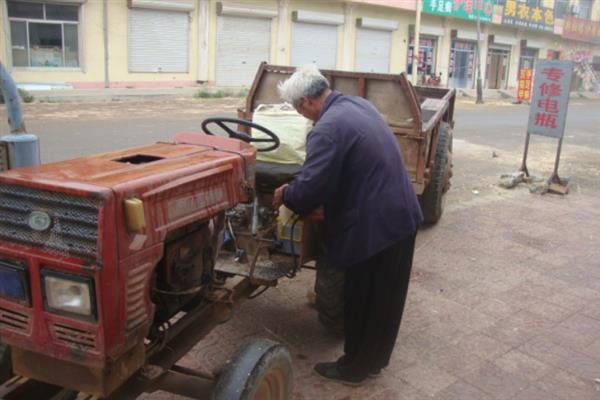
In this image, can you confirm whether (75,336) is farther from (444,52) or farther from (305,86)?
(444,52)

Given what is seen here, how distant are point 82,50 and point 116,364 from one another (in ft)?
68.0

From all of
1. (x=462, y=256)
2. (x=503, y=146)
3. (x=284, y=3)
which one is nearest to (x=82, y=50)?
(x=284, y=3)

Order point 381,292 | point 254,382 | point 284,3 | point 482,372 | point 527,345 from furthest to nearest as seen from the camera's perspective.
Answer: point 284,3 < point 527,345 < point 482,372 < point 381,292 < point 254,382

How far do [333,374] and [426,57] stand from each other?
3261 centimetres

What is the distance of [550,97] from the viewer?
9.05 meters

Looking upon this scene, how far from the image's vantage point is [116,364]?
2.35 meters

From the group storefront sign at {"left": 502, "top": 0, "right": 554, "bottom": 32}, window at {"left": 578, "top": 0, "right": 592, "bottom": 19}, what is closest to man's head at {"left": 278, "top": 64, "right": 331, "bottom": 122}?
storefront sign at {"left": 502, "top": 0, "right": 554, "bottom": 32}

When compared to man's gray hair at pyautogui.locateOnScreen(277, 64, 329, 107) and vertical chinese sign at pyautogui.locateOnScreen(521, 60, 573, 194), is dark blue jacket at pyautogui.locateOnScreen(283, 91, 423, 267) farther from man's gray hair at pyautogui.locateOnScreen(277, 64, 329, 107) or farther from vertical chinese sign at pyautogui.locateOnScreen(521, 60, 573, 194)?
vertical chinese sign at pyautogui.locateOnScreen(521, 60, 573, 194)

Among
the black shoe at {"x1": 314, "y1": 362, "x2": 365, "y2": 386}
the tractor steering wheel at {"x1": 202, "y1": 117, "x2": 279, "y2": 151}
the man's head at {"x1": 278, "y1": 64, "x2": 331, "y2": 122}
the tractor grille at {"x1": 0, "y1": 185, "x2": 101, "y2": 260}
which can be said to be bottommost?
the black shoe at {"x1": 314, "y1": 362, "x2": 365, "y2": 386}

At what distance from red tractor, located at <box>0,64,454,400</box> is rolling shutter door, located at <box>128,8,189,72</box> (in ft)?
65.9

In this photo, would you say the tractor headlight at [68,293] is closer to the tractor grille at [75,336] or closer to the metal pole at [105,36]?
the tractor grille at [75,336]

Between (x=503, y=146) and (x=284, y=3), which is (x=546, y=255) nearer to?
(x=503, y=146)

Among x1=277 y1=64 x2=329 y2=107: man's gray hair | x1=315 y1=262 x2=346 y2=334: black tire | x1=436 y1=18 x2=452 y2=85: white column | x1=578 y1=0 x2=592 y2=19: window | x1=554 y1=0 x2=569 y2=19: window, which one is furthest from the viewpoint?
x1=578 y1=0 x2=592 y2=19: window

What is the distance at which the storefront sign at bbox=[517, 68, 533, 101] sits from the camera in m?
29.3
